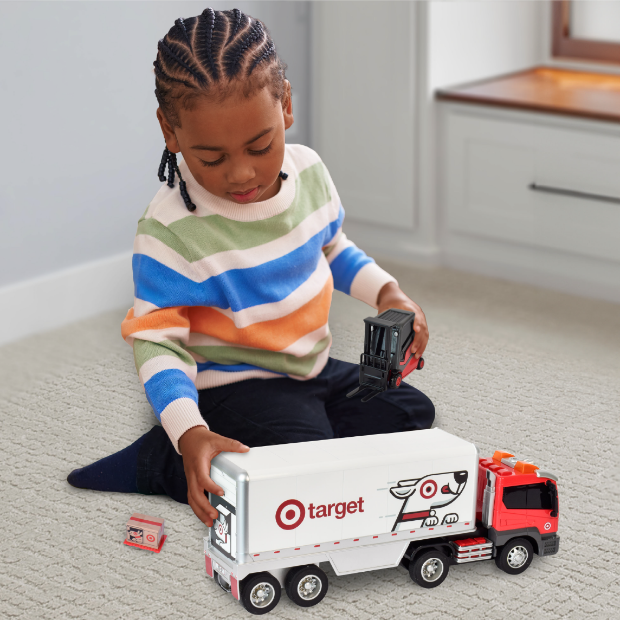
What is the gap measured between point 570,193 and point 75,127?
1.04 metres

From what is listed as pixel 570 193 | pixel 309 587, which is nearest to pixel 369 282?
pixel 309 587

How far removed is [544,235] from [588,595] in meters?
1.14

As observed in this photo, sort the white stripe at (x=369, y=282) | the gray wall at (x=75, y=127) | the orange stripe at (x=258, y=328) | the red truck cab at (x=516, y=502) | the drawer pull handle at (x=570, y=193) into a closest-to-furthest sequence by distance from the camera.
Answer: the red truck cab at (x=516, y=502)
the orange stripe at (x=258, y=328)
the white stripe at (x=369, y=282)
the gray wall at (x=75, y=127)
the drawer pull handle at (x=570, y=193)

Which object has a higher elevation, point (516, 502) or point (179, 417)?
point (179, 417)

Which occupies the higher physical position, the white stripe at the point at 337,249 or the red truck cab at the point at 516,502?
the white stripe at the point at 337,249

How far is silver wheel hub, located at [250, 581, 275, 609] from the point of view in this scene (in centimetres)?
103

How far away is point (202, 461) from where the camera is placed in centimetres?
100

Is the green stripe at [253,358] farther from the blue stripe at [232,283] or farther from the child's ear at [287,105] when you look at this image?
the child's ear at [287,105]

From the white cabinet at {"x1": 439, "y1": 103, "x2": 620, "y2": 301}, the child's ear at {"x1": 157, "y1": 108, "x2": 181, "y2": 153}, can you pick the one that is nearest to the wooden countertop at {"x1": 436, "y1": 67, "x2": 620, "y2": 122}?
the white cabinet at {"x1": 439, "y1": 103, "x2": 620, "y2": 301}

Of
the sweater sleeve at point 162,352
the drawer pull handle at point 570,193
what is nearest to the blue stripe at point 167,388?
the sweater sleeve at point 162,352

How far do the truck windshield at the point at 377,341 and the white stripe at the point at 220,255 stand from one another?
0.16m

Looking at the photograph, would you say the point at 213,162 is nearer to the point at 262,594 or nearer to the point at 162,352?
the point at 162,352

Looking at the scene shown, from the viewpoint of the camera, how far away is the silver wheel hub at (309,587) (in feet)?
3.42

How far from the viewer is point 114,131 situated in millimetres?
1982
